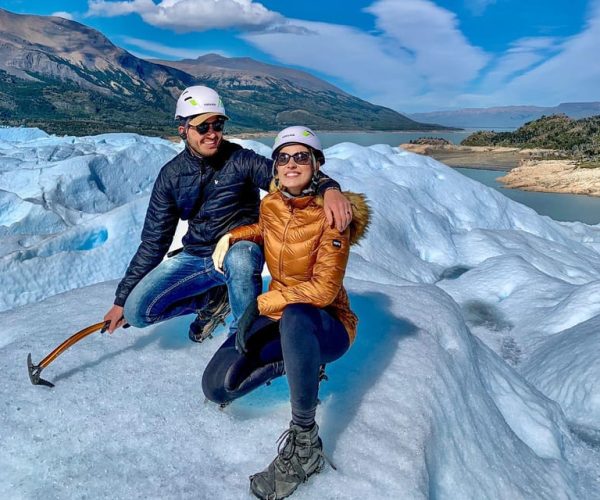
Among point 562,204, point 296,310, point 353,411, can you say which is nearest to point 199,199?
point 296,310

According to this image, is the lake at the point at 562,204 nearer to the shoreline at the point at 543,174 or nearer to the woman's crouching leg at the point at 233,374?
the shoreline at the point at 543,174

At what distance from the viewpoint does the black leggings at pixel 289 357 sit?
2.20 meters

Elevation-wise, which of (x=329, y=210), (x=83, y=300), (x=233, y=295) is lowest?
(x=83, y=300)

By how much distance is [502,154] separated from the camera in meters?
79.8

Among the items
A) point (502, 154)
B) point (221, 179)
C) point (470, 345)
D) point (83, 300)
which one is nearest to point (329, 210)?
point (221, 179)

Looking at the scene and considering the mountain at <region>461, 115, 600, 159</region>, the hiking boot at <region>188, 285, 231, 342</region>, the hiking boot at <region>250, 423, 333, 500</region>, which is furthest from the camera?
the mountain at <region>461, 115, 600, 159</region>

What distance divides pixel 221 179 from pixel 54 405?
1802mm

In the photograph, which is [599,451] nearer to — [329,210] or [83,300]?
[329,210]

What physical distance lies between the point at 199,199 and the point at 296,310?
1.45m

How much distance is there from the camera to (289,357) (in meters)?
2.21

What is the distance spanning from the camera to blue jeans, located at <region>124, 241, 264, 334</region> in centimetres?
296

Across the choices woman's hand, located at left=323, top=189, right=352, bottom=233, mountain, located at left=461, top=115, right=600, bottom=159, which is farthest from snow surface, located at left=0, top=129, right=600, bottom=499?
mountain, located at left=461, top=115, right=600, bottom=159

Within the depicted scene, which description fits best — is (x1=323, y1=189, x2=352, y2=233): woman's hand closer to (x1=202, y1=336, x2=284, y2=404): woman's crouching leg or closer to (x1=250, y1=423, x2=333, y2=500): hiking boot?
(x1=202, y1=336, x2=284, y2=404): woman's crouching leg

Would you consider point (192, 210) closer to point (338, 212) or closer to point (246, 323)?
point (246, 323)
